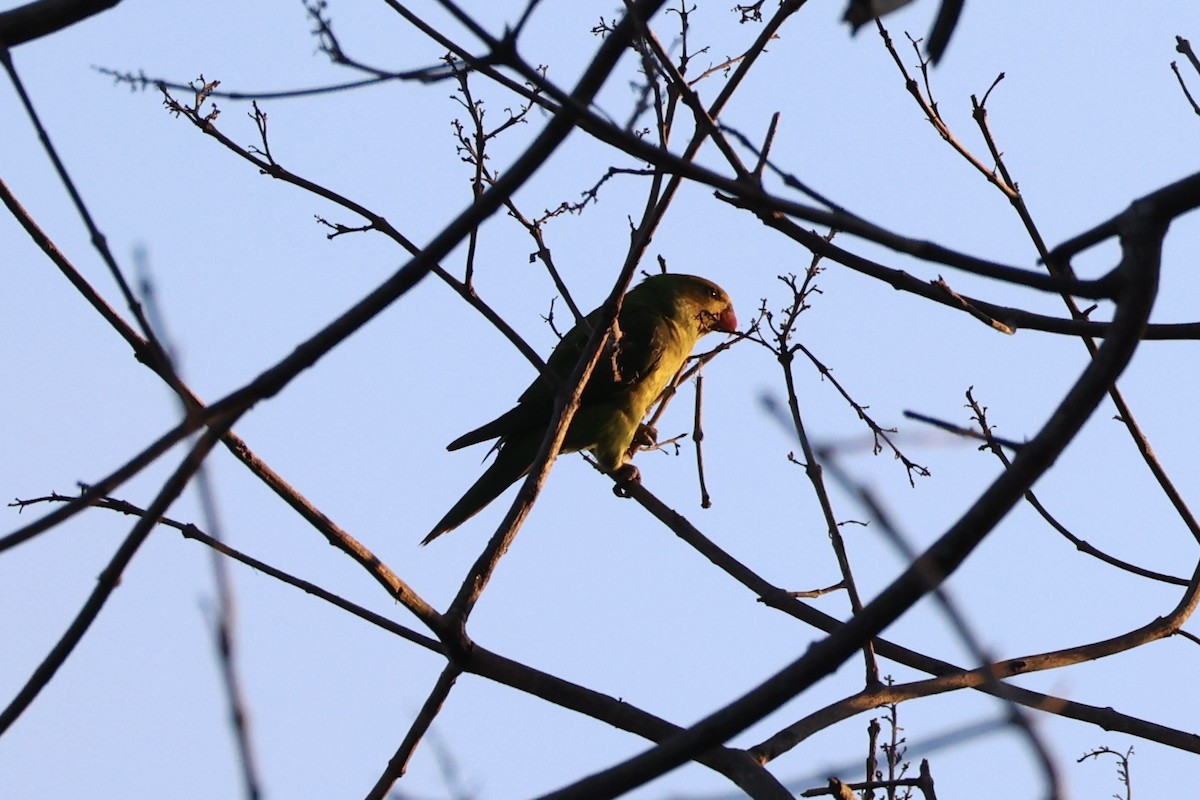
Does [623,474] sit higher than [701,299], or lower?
lower

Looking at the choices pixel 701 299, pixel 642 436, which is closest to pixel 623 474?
pixel 642 436

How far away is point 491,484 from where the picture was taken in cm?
588

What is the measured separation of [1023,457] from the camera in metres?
1.30

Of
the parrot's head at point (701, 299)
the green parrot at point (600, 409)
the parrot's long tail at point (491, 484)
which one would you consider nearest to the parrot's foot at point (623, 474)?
the green parrot at point (600, 409)

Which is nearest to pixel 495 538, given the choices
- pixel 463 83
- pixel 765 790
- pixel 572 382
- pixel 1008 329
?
pixel 572 382

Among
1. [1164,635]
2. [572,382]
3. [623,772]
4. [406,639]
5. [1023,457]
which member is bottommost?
[623,772]

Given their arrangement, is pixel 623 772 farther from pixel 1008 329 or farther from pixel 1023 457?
pixel 1008 329

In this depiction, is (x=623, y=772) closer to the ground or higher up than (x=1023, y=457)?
closer to the ground

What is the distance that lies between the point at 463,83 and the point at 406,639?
180 centimetres

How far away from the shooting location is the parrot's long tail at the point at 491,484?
5730mm

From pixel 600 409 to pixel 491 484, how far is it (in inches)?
23.8

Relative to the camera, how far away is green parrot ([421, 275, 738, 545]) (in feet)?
19.3

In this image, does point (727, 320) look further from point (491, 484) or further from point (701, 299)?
point (491, 484)

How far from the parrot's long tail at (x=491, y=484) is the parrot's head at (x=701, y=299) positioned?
1.66 metres
